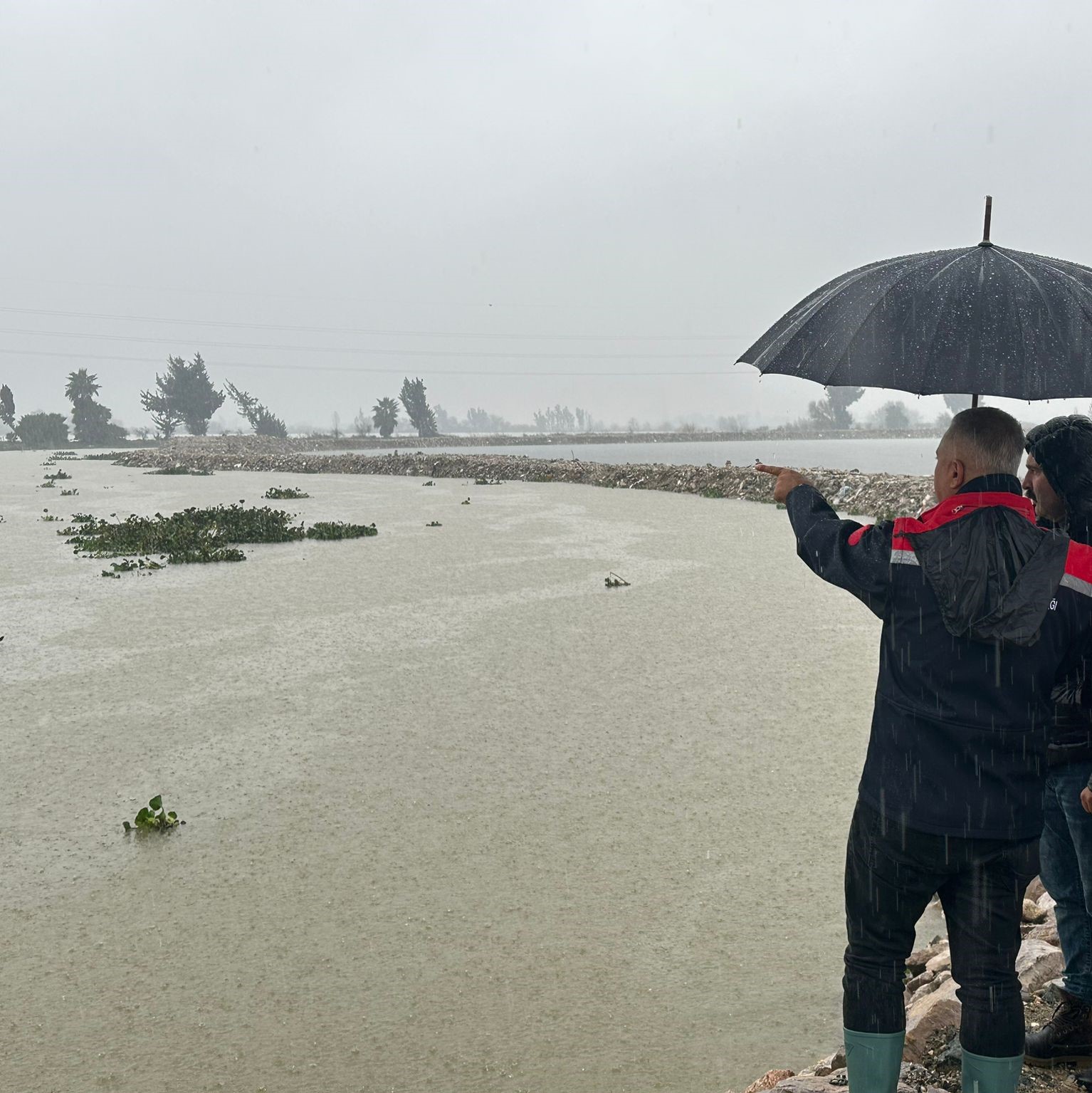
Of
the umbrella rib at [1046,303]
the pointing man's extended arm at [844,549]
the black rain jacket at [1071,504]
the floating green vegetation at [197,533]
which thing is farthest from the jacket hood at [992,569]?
the floating green vegetation at [197,533]

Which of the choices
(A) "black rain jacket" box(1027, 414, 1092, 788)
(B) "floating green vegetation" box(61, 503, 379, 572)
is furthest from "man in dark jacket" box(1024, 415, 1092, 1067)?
(B) "floating green vegetation" box(61, 503, 379, 572)

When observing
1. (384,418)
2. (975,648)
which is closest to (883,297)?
(975,648)

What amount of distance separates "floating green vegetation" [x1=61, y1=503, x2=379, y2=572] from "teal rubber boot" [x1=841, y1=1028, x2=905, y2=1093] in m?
15.8

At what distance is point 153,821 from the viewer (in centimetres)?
534

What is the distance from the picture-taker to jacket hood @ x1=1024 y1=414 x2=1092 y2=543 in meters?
2.83

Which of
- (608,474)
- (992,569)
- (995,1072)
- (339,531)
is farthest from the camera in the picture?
(608,474)

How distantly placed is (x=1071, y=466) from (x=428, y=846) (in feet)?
12.3

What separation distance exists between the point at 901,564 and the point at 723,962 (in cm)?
240

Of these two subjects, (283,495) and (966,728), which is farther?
(283,495)

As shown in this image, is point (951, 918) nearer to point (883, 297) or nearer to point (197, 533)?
point (883, 297)

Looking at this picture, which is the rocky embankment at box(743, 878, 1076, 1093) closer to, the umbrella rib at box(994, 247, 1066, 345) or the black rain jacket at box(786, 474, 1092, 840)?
the black rain jacket at box(786, 474, 1092, 840)

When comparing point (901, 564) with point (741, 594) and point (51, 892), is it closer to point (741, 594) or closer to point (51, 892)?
point (51, 892)

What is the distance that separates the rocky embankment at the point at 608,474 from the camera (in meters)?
28.1

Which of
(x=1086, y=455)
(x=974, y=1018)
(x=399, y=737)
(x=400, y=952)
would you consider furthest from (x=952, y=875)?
(x=399, y=737)
